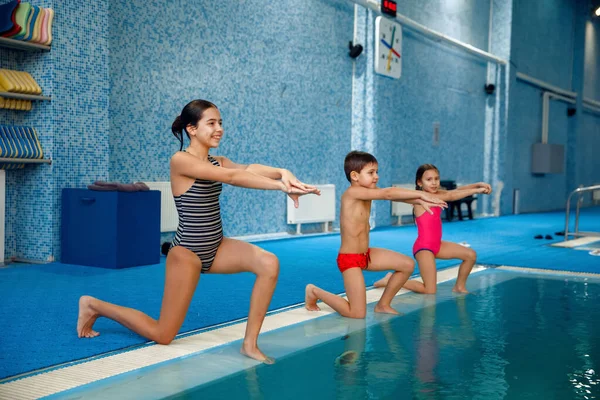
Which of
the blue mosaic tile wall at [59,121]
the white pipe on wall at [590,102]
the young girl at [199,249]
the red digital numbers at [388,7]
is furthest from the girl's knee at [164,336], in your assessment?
the white pipe on wall at [590,102]

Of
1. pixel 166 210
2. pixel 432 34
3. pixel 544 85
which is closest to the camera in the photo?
pixel 166 210

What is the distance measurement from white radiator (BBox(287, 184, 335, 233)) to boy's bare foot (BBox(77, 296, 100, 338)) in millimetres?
6261

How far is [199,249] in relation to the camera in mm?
3334

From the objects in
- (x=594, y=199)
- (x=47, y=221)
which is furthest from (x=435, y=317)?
(x=594, y=199)

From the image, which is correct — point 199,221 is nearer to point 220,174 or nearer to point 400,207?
point 220,174

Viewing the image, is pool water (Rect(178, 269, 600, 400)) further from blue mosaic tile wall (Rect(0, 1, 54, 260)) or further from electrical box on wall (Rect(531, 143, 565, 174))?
electrical box on wall (Rect(531, 143, 565, 174))

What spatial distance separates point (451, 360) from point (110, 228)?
3.93 meters

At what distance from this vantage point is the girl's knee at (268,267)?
3219 mm

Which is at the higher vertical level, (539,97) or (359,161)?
(539,97)

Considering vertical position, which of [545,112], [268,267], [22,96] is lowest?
[268,267]

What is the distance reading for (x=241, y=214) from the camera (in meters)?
9.25

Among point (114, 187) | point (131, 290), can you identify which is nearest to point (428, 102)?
point (114, 187)

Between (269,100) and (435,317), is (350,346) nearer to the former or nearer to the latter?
(435,317)

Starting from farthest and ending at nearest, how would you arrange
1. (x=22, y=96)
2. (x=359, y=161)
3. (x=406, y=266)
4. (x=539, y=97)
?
(x=539, y=97) → (x=22, y=96) → (x=406, y=266) → (x=359, y=161)
